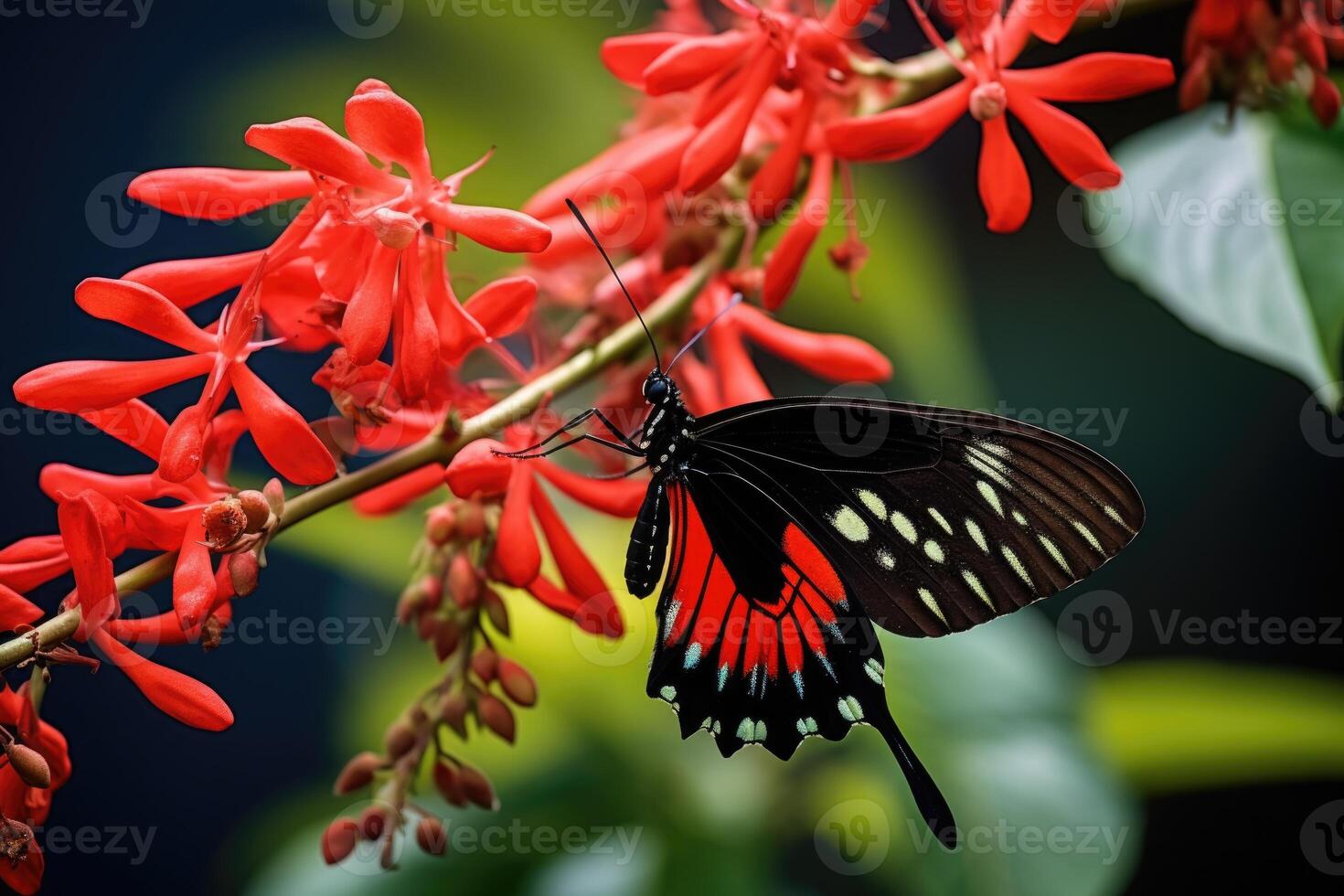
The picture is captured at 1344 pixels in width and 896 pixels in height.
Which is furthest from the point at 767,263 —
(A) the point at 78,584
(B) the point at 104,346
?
(B) the point at 104,346

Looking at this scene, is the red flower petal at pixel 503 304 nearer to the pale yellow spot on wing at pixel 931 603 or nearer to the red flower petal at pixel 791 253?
the red flower petal at pixel 791 253

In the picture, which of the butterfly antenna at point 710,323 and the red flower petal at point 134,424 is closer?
the red flower petal at point 134,424

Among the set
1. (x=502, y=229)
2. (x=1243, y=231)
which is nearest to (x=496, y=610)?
(x=502, y=229)

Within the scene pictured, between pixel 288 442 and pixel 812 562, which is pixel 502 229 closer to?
pixel 288 442

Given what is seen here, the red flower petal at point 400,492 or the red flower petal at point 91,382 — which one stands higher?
the red flower petal at point 91,382

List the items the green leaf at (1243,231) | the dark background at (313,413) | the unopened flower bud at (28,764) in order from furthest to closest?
1. the dark background at (313,413)
2. the green leaf at (1243,231)
3. the unopened flower bud at (28,764)

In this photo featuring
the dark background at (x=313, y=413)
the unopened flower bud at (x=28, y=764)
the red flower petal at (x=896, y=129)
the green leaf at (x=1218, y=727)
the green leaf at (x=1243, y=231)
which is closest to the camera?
the unopened flower bud at (x=28, y=764)

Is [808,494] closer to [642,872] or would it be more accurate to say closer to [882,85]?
[882,85]

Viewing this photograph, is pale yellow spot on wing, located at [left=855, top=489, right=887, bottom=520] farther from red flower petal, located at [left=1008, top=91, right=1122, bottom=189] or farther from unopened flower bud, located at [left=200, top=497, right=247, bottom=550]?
unopened flower bud, located at [left=200, top=497, right=247, bottom=550]

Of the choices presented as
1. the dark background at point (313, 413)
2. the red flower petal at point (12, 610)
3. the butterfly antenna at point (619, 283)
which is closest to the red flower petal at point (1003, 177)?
the butterfly antenna at point (619, 283)
